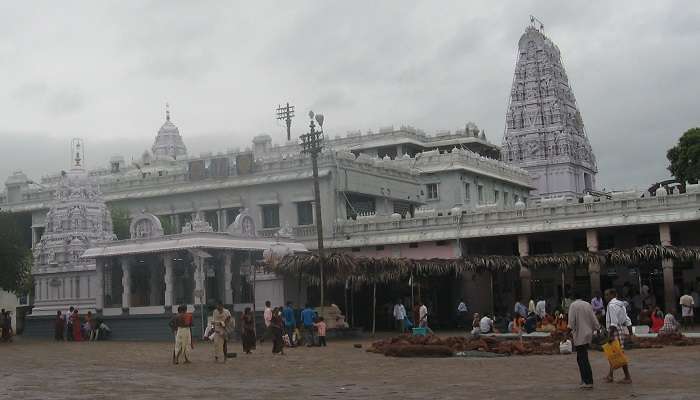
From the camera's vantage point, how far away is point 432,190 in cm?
5350

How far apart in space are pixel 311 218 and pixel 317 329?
52.6 feet

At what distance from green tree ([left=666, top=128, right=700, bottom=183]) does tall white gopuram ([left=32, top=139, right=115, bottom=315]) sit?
3444 cm

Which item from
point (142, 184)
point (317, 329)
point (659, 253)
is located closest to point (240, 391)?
point (317, 329)

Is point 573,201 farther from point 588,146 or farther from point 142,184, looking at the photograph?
point 588,146

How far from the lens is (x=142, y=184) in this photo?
5125cm

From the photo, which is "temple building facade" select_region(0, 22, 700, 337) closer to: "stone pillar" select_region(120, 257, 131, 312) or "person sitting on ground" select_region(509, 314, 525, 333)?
"stone pillar" select_region(120, 257, 131, 312)

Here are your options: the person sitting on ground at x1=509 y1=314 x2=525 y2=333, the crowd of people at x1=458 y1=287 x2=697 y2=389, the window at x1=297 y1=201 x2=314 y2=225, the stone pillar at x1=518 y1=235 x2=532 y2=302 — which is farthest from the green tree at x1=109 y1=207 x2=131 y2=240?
the person sitting on ground at x1=509 y1=314 x2=525 y2=333

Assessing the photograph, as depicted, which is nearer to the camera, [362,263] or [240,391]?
[240,391]

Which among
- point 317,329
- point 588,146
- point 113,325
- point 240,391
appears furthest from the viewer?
point 588,146

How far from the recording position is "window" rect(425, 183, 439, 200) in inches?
2095

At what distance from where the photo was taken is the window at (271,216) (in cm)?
4603

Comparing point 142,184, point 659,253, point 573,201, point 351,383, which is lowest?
point 351,383

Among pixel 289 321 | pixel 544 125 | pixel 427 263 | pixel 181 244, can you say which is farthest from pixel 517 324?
pixel 544 125

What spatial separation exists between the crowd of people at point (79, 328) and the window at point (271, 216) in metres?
11.5
